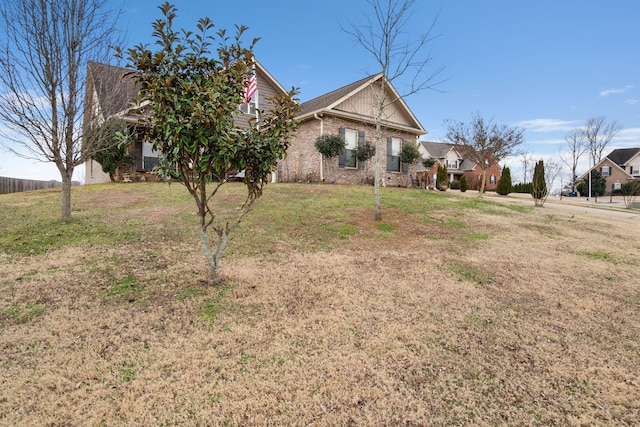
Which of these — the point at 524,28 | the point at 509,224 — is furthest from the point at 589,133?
the point at 509,224

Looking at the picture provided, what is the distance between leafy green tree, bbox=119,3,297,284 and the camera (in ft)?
11.2

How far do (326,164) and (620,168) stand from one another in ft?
164

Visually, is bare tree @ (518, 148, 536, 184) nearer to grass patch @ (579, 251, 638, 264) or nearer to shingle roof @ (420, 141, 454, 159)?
shingle roof @ (420, 141, 454, 159)

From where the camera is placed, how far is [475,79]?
17.3 m

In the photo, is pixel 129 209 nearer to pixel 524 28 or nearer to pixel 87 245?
pixel 87 245

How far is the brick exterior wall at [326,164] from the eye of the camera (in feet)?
54.8

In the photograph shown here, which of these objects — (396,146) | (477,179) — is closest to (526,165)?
(477,179)

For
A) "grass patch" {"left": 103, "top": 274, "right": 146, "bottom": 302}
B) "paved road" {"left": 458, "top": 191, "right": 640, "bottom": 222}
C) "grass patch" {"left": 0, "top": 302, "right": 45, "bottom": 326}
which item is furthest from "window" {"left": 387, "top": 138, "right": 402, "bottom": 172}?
"grass patch" {"left": 0, "top": 302, "right": 45, "bottom": 326}

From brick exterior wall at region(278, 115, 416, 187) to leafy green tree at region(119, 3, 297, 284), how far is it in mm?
12458

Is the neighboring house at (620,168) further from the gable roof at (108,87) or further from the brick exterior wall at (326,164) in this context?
the gable roof at (108,87)

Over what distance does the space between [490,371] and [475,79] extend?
1859 centimetres

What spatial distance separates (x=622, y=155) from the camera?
44.6 metres

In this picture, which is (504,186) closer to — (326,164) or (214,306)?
(326,164)

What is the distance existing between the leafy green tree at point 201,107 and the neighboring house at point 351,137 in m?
12.6
